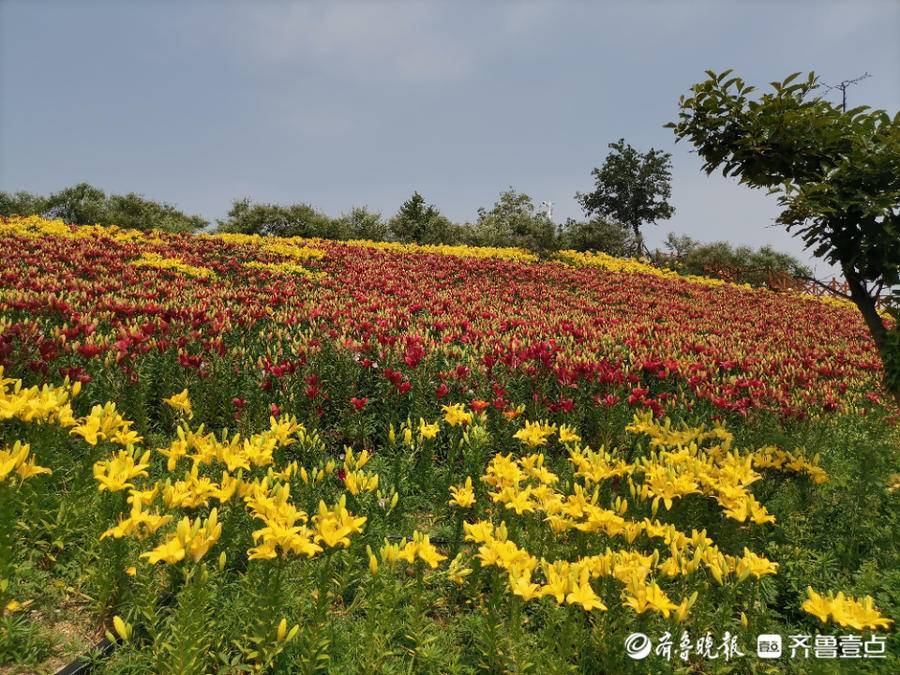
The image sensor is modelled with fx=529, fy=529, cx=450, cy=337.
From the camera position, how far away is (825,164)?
437cm

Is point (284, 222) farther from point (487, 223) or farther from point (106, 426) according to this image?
point (106, 426)

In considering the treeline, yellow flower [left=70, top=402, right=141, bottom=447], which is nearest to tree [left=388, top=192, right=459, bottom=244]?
the treeline

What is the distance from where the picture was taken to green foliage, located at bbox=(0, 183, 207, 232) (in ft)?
125

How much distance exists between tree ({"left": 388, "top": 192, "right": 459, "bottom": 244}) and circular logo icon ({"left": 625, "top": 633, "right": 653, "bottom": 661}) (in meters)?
32.1

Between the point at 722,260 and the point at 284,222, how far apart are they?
30344mm

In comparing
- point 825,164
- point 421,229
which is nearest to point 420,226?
point 421,229

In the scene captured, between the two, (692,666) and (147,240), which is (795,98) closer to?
(692,666)

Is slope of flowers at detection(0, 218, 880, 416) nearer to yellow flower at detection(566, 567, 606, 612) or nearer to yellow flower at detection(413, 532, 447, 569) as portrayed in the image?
yellow flower at detection(413, 532, 447, 569)

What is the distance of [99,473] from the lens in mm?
2793

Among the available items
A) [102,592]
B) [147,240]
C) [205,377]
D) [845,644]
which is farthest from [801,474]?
[147,240]

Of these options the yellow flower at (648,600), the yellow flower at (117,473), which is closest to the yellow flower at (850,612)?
the yellow flower at (648,600)

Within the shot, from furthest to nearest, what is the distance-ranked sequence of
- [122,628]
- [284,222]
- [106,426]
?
[284,222]
[106,426]
[122,628]

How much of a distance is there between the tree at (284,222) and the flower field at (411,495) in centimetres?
2464

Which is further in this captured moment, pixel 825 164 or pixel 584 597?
pixel 825 164
